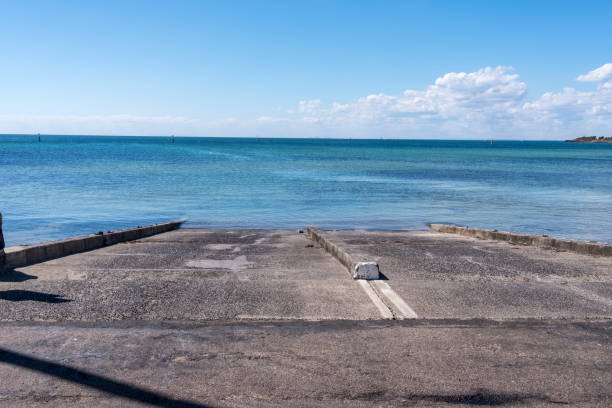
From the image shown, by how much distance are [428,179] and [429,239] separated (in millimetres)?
30665

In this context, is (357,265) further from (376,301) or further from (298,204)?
(298,204)

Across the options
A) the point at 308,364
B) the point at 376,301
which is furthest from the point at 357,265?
the point at 308,364

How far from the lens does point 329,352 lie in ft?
15.9

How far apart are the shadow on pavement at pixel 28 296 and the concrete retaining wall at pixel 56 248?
51.4 inches

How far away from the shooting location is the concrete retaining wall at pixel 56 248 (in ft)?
26.8

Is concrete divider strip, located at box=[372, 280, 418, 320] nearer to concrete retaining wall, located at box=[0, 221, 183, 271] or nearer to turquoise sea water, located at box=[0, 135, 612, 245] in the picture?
concrete retaining wall, located at box=[0, 221, 183, 271]

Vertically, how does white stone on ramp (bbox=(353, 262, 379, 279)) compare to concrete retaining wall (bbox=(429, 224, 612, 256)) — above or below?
above

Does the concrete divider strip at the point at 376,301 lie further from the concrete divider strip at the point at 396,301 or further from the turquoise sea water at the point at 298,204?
the turquoise sea water at the point at 298,204

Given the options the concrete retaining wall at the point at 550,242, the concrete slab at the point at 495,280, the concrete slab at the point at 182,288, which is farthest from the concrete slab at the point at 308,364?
the concrete retaining wall at the point at 550,242

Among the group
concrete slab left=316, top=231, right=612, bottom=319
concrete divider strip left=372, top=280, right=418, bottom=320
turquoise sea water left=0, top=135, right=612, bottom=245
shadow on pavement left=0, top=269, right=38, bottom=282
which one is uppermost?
shadow on pavement left=0, top=269, right=38, bottom=282

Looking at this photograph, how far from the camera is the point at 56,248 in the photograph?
30.3 ft

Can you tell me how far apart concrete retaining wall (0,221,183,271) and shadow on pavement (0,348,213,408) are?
3673 millimetres

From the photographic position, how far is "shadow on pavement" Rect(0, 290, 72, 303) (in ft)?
20.8

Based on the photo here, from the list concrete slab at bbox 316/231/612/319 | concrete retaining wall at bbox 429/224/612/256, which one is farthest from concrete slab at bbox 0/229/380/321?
concrete retaining wall at bbox 429/224/612/256
